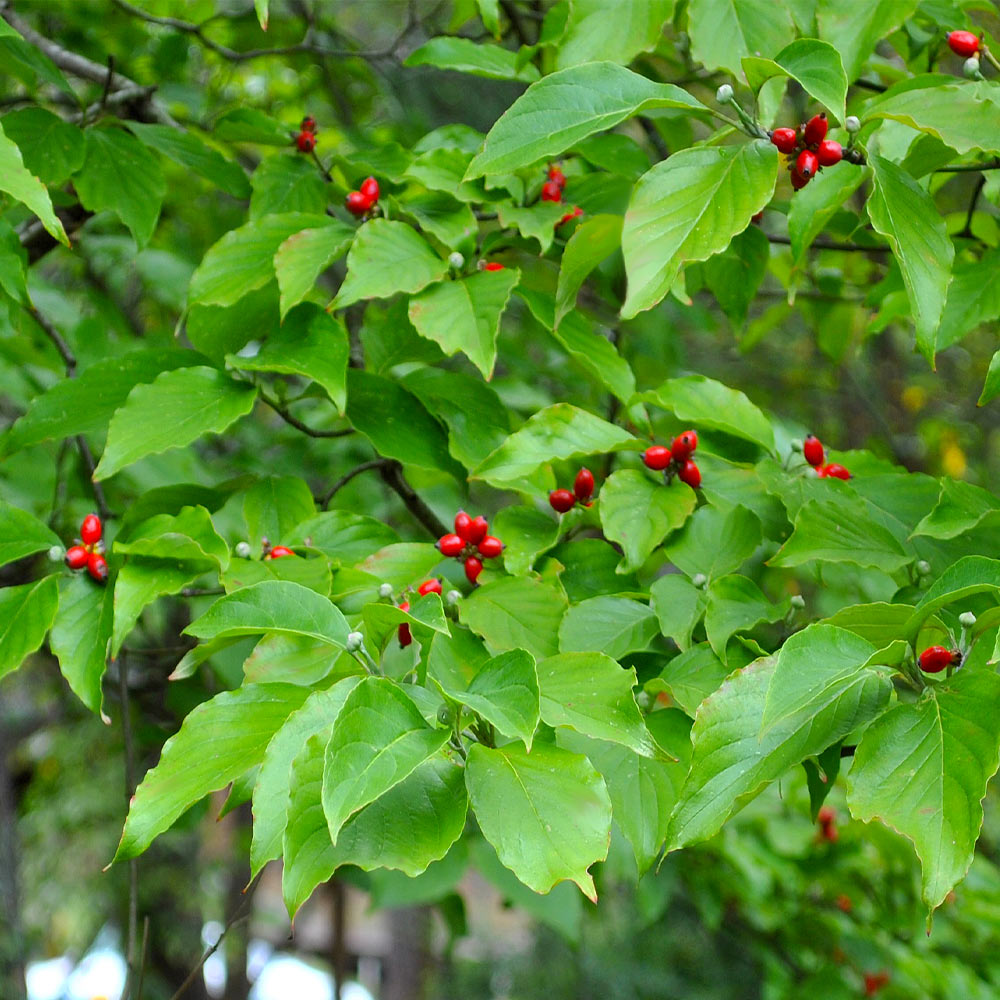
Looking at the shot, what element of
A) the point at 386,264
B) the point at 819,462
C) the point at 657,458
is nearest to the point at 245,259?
the point at 386,264

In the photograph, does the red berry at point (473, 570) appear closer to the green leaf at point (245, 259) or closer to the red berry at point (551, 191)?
the green leaf at point (245, 259)

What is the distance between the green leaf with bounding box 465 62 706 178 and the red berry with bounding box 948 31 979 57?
525 mm

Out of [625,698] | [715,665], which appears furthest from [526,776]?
[715,665]

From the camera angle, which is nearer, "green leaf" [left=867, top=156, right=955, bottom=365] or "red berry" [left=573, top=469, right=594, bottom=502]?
"green leaf" [left=867, top=156, right=955, bottom=365]

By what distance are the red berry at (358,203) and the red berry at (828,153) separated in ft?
2.35

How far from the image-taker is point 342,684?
1007 millimetres

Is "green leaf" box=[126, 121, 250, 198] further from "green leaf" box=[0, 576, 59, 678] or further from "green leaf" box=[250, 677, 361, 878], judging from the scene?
"green leaf" box=[250, 677, 361, 878]

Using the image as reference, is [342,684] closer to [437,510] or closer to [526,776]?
[526,776]

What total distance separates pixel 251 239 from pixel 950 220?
1286 mm

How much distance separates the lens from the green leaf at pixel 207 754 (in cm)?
97

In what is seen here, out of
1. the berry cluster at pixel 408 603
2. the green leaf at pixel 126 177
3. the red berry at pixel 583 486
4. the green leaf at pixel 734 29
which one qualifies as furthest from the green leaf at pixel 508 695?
the green leaf at pixel 126 177

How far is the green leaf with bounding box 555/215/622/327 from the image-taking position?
1.34 metres

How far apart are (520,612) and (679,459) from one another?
0.35 meters

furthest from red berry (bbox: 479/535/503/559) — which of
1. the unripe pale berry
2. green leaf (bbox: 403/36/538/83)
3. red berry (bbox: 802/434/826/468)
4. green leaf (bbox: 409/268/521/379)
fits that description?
green leaf (bbox: 403/36/538/83)
